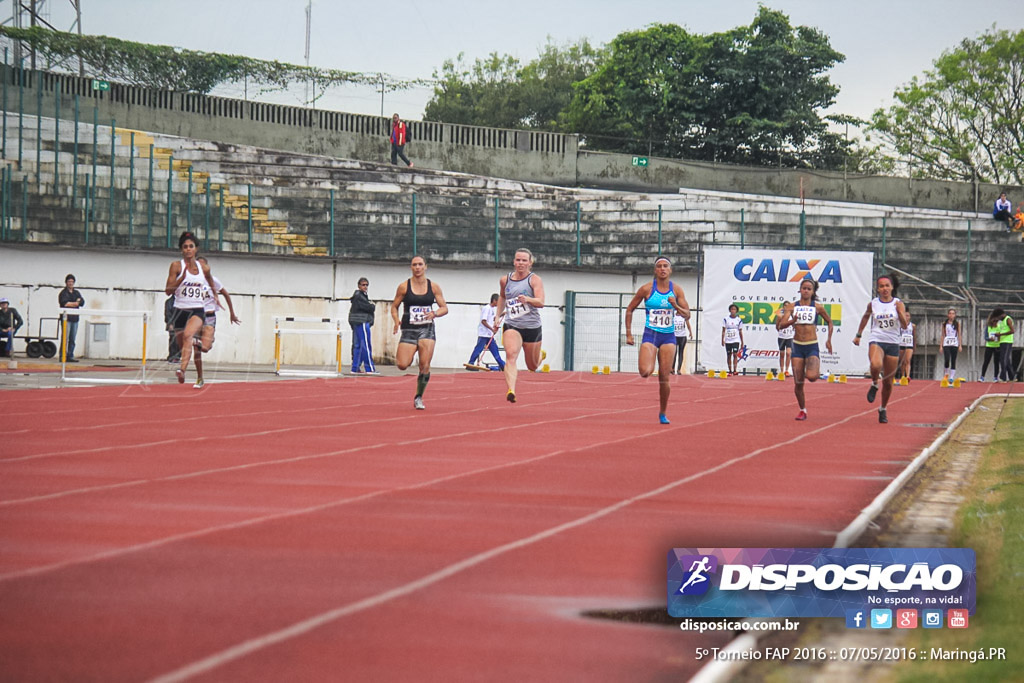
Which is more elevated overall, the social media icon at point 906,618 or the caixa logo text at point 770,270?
the caixa logo text at point 770,270

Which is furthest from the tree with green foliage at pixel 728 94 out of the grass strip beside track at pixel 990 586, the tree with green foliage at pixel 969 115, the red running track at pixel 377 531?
the grass strip beside track at pixel 990 586

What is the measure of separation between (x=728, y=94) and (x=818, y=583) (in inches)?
2325

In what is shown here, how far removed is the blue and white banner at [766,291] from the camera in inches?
1219

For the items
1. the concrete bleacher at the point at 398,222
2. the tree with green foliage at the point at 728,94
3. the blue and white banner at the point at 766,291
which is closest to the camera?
the blue and white banner at the point at 766,291

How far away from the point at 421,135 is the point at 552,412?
114ft

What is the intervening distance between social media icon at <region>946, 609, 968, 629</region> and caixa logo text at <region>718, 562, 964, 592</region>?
0.09 meters

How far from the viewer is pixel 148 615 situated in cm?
464

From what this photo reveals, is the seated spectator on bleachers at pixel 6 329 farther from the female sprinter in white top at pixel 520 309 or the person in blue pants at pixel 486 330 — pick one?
the female sprinter in white top at pixel 520 309

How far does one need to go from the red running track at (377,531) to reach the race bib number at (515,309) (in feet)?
7.23

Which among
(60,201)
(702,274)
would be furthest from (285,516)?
(60,201)

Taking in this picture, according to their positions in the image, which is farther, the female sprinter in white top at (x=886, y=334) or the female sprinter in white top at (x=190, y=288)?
the female sprinter in white top at (x=190, y=288)

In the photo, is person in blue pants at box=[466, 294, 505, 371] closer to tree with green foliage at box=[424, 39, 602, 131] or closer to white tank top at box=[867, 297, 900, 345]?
white tank top at box=[867, 297, 900, 345]

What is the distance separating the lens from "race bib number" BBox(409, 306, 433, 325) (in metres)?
16.0

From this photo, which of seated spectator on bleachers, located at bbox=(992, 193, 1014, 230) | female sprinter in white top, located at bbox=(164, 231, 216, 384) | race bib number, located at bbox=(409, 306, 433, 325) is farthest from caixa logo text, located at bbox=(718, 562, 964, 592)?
seated spectator on bleachers, located at bbox=(992, 193, 1014, 230)
